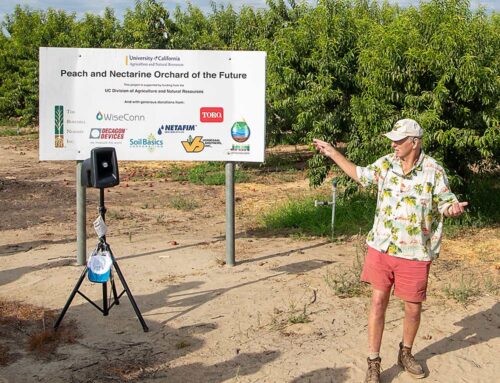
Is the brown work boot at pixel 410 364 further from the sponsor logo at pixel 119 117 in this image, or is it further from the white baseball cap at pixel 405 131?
the sponsor logo at pixel 119 117

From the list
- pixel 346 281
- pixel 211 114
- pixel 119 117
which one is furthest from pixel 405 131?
pixel 119 117

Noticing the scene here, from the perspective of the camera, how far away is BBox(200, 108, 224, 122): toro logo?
23.9 feet

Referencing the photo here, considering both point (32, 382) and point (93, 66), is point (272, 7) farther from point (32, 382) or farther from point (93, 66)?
point (32, 382)

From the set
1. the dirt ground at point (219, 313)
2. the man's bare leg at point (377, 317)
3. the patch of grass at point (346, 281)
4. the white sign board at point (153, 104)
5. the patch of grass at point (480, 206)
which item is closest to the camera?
the man's bare leg at point (377, 317)

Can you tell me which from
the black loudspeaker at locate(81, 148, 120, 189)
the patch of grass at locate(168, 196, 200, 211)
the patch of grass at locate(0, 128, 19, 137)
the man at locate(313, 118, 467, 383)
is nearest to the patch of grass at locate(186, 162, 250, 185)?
the patch of grass at locate(168, 196, 200, 211)

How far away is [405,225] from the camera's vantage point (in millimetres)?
4340

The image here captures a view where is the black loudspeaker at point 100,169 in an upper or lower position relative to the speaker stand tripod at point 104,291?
upper

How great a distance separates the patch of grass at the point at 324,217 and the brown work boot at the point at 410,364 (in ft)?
14.2

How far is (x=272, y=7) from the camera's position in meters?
19.2

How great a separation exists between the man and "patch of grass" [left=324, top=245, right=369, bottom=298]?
1831 mm

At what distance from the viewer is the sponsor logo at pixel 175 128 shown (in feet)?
→ 23.8

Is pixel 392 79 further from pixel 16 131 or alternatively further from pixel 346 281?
pixel 16 131

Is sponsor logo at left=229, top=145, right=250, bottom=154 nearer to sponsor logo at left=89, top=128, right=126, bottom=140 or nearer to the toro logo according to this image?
the toro logo

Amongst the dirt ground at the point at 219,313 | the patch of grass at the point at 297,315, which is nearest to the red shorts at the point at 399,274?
the dirt ground at the point at 219,313
